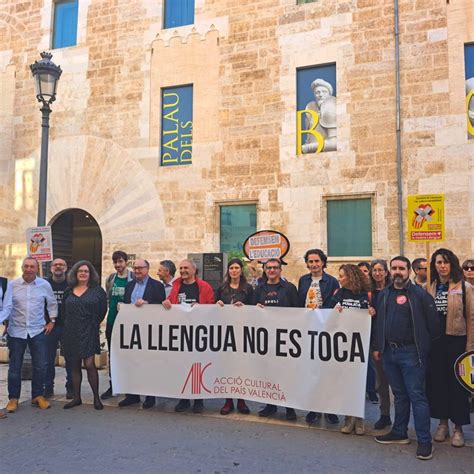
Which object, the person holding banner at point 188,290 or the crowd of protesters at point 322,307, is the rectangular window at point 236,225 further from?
the person holding banner at point 188,290

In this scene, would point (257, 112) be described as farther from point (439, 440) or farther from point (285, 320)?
point (439, 440)

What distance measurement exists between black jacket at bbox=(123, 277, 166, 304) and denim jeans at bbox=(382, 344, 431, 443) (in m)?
2.91

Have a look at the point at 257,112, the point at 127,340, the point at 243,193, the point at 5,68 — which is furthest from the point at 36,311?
→ the point at 5,68

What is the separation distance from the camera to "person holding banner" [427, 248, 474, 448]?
15.9 feet

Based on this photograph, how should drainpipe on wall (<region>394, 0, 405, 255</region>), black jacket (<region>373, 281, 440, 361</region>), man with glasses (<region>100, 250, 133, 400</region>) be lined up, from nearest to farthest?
black jacket (<region>373, 281, 440, 361</region>), man with glasses (<region>100, 250, 133, 400</region>), drainpipe on wall (<region>394, 0, 405, 255</region>)

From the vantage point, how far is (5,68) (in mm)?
15688

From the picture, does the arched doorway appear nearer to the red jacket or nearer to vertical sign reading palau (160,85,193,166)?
vertical sign reading palau (160,85,193,166)

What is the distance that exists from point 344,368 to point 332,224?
7.12 m

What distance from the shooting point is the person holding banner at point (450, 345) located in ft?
15.9

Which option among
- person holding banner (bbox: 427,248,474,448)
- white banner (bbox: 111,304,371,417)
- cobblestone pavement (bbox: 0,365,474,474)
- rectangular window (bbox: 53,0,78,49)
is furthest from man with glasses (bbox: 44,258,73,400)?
rectangular window (bbox: 53,0,78,49)

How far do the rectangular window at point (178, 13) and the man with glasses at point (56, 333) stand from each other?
9.40m

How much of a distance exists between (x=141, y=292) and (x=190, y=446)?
2.37 m

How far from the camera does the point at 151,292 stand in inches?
256

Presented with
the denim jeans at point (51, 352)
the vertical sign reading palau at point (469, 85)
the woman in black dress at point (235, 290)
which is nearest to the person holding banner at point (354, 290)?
the woman in black dress at point (235, 290)
